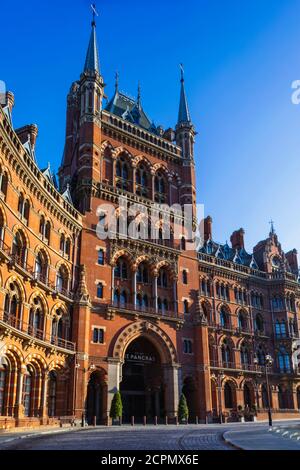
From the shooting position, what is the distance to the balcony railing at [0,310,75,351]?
31.2m

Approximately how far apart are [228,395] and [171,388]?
1250 centimetres

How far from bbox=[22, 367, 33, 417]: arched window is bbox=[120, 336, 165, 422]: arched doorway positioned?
546 inches

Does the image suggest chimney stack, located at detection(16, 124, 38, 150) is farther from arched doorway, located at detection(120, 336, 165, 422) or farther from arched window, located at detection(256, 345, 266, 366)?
arched window, located at detection(256, 345, 266, 366)

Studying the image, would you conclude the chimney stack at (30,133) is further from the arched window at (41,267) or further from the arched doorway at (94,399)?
the arched doorway at (94,399)

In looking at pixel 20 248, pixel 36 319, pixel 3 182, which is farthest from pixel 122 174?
pixel 3 182

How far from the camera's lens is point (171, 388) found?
47719 mm

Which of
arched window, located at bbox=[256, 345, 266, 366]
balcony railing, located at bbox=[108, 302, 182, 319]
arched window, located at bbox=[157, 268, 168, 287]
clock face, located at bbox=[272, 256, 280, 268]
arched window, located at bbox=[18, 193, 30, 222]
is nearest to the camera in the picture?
arched window, located at bbox=[18, 193, 30, 222]

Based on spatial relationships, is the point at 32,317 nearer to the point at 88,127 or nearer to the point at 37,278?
the point at 37,278

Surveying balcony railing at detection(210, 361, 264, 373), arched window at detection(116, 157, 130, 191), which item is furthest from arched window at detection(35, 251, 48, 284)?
balcony railing at detection(210, 361, 264, 373)

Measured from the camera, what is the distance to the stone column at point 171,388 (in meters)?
46.9

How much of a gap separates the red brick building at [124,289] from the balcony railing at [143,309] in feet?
0.44

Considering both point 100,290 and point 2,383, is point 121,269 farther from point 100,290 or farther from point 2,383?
point 2,383

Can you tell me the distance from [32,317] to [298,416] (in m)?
40.0

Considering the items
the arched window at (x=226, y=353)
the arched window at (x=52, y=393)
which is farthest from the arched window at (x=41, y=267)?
the arched window at (x=226, y=353)
